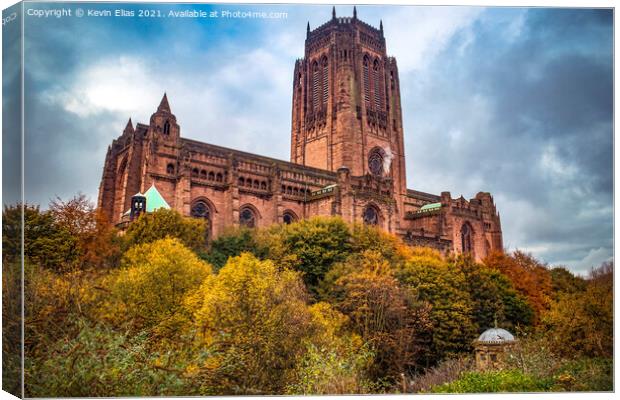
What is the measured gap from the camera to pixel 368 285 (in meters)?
28.4

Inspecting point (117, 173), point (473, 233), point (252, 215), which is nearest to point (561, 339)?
point (252, 215)

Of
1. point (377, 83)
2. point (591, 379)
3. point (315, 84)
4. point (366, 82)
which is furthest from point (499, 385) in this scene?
point (377, 83)

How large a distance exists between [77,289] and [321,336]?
25.8 feet

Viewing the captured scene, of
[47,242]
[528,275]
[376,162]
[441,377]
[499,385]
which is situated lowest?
[441,377]

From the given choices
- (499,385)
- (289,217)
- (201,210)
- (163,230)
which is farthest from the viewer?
(289,217)

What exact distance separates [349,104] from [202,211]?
23.5m

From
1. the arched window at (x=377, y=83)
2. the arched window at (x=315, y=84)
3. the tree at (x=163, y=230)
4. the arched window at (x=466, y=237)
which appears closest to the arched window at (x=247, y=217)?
the tree at (x=163, y=230)

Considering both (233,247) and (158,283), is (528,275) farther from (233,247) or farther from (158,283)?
(158,283)

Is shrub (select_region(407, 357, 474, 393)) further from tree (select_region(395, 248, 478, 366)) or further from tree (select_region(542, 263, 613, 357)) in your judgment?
tree (select_region(542, 263, 613, 357))

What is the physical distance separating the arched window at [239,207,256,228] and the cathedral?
8cm

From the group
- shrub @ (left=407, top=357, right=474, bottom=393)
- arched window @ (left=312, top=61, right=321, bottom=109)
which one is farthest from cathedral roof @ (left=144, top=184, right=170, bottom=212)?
arched window @ (left=312, top=61, right=321, bottom=109)

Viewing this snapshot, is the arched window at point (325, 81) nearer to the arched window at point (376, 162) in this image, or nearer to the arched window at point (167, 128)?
the arched window at point (376, 162)

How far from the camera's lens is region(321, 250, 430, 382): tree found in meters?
26.2

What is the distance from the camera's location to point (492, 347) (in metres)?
24.4
